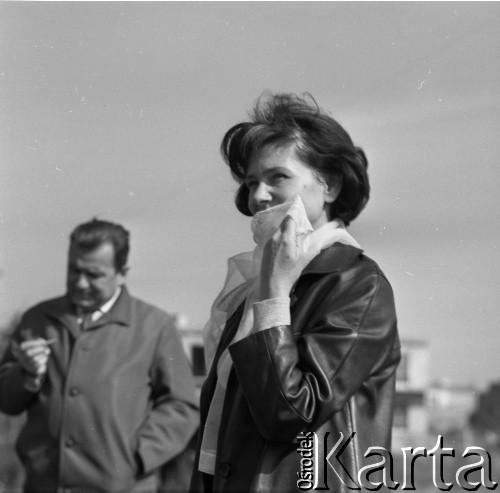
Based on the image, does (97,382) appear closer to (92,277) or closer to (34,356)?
(34,356)

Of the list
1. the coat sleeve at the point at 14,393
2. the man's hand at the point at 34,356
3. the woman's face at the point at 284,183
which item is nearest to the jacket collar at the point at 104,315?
the man's hand at the point at 34,356

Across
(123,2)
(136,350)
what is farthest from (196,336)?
(123,2)

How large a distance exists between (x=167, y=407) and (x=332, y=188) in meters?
1.93

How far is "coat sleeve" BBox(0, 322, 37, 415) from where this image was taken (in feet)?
13.6

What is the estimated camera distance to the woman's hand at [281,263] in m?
2.30

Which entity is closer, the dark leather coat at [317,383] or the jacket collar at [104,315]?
the dark leather coat at [317,383]

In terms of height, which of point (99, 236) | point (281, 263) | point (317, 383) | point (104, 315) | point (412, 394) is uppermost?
point (99, 236)

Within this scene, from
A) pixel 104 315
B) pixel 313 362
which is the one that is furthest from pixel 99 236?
pixel 313 362

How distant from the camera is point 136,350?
4.20 m

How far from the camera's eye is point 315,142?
99.4 inches

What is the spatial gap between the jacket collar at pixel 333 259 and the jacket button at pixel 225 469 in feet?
1.38

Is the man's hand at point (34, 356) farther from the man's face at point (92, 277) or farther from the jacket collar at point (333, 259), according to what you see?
the jacket collar at point (333, 259)

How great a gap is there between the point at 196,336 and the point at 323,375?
249 centimetres

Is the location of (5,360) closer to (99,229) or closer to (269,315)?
(99,229)
